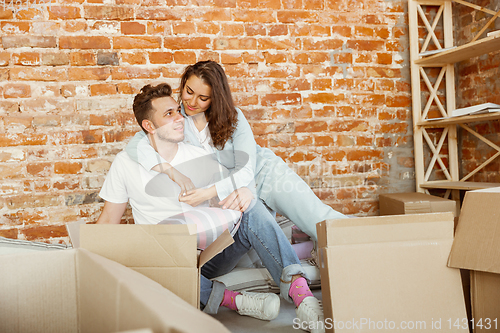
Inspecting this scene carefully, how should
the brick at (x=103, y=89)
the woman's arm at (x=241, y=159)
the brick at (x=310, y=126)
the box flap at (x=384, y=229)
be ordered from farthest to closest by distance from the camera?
the brick at (x=310, y=126)
the brick at (x=103, y=89)
the woman's arm at (x=241, y=159)
the box flap at (x=384, y=229)

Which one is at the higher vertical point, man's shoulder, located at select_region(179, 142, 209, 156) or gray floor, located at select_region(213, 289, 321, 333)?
man's shoulder, located at select_region(179, 142, 209, 156)

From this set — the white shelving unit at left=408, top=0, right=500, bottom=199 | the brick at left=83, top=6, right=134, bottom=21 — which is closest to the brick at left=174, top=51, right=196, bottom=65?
the brick at left=83, top=6, right=134, bottom=21

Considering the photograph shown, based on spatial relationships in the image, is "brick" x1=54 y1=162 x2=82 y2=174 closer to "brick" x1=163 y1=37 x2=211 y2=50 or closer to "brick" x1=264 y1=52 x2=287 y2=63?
"brick" x1=163 y1=37 x2=211 y2=50

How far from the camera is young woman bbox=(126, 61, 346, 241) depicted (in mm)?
1747

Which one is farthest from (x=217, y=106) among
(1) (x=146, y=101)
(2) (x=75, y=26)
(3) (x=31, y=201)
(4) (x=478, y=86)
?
(4) (x=478, y=86)

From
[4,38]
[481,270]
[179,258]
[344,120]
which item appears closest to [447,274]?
→ [481,270]

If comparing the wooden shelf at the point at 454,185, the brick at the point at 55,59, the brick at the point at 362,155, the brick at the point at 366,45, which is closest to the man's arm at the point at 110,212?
the brick at the point at 55,59

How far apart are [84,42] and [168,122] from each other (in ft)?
2.71

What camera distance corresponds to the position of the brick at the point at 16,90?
2.01 m

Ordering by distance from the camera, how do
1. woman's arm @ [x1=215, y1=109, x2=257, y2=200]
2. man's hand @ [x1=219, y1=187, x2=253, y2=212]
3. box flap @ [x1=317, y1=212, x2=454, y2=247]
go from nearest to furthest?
box flap @ [x1=317, y1=212, x2=454, y2=247]
man's hand @ [x1=219, y1=187, x2=253, y2=212]
woman's arm @ [x1=215, y1=109, x2=257, y2=200]

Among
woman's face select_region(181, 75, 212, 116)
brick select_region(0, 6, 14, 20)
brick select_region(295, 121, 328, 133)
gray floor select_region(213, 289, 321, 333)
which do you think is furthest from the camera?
brick select_region(295, 121, 328, 133)

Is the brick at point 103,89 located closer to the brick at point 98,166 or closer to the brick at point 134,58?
the brick at point 134,58

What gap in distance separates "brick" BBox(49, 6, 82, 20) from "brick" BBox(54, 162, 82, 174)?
2.73ft

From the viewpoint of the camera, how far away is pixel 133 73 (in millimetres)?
2131
